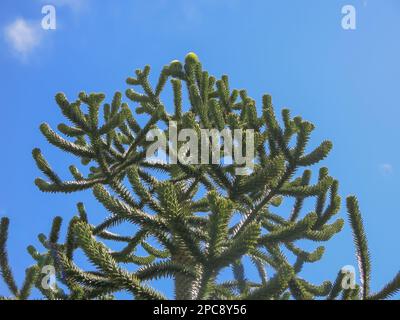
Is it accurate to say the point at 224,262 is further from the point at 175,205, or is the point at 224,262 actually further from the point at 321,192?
the point at 321,192

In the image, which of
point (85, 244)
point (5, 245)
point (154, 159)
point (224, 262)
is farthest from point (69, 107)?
point (224, 262)

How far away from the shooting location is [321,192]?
17.5 ft

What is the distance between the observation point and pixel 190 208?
20.2 feet

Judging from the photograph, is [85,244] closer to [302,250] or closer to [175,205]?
[175,205]

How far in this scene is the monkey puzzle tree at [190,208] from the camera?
3885mm

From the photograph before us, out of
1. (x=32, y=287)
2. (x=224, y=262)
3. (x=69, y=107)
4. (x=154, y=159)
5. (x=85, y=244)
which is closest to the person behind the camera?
(x=85, y=244)

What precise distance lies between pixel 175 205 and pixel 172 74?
363 cm

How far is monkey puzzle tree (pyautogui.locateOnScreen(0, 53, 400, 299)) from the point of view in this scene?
153 inches

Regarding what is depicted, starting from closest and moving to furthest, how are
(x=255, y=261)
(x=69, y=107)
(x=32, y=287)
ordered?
(x=32, y=287) < (x=69, y=107) < (x=255, y=261)
